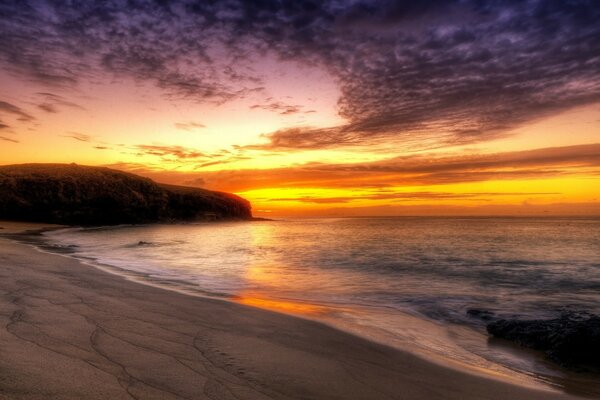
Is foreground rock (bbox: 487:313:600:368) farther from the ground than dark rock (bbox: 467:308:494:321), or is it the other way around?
foreground rock (bbox: 487:313:600:368)

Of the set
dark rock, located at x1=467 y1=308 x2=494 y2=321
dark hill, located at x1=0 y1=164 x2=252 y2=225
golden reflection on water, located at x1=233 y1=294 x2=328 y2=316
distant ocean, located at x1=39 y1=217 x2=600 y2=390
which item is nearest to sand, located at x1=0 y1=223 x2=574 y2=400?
distant ocean, located at x1=39 y1=217 x2=600 y2=390

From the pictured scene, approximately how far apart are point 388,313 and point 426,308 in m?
1.52

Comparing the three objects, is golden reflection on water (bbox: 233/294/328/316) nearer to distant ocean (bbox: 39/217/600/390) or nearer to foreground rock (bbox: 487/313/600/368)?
distant ocean (bbox: 39/217/600/390)

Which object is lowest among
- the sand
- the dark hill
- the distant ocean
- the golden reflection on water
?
the distant ocean

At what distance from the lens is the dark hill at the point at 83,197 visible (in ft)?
243

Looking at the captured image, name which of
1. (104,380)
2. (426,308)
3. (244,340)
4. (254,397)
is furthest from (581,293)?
(104,380)

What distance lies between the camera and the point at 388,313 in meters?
8.97

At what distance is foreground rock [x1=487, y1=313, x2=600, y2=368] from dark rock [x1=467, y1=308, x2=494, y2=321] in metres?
1.38

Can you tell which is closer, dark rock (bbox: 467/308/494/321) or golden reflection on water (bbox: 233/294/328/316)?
golden reflection on water (bbox: 233/294/328/316)

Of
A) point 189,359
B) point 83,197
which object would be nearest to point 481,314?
point 189,359

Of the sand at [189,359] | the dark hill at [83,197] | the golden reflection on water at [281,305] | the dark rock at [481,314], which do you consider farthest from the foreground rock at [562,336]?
the dark hill at [83,197]

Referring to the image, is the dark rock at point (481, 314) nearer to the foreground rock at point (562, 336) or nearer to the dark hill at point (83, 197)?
the foreground rock at point (562, 336)

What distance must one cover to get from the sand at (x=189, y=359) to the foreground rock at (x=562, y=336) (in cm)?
206

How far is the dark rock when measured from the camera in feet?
29.0
